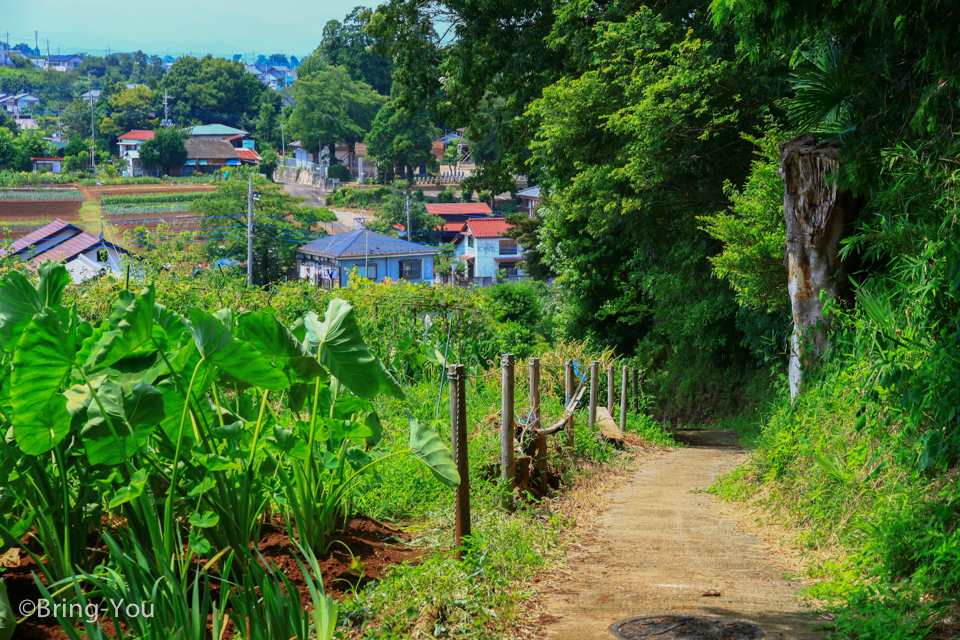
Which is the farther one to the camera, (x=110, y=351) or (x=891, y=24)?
(x=891, y=24)

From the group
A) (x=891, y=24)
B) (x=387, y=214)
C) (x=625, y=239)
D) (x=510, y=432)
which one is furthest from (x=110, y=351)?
(x=387, y=214)

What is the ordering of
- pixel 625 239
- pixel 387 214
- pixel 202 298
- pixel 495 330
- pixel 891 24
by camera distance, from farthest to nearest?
1. pixel 387 214
2. pixel 625 239
3. pixel 495 330
4. pixel 202 298
5. pixel 891 24

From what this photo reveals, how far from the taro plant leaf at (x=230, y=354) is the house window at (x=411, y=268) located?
162ft

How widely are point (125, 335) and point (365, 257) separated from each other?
154 ft

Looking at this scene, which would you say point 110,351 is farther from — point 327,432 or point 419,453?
point 419,453

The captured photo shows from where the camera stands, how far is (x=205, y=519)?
11.3 feet

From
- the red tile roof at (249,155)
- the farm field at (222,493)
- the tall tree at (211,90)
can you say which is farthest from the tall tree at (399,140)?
the farm field at (222,493)

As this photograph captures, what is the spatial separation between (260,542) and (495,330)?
8110mm

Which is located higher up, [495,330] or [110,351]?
[110,351]

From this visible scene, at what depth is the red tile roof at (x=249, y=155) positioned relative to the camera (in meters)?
81.5

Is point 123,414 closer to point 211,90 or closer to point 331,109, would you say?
point 331,109

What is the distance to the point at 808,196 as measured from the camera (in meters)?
7.57

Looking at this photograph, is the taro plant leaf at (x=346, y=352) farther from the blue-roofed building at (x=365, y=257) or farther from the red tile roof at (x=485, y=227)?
the red tile roof at (x=485, y=227)

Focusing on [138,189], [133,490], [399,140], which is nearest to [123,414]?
[133,490]
